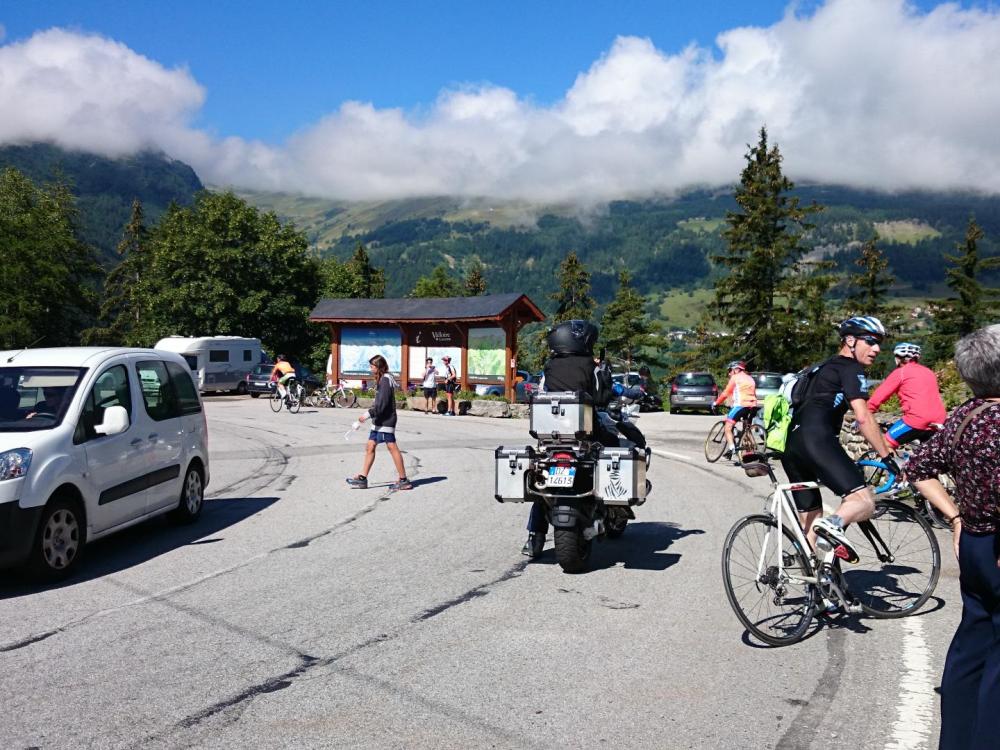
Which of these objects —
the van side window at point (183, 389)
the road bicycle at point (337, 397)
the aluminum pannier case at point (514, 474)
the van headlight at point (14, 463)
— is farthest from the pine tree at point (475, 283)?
the van headlight at point (14, 463)

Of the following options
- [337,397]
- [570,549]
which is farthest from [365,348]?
[570,549]

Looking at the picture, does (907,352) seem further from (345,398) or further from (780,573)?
(345,398)

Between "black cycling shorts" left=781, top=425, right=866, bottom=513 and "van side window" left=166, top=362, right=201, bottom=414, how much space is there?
6513 millimetres

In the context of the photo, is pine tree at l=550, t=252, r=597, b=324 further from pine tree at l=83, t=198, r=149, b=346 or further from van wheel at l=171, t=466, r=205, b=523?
van wheel at l=171, t=466, r=205, b=523

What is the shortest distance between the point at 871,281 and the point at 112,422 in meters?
64.9

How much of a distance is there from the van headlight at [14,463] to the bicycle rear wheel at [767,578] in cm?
516

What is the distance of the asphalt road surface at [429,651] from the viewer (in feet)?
13.6

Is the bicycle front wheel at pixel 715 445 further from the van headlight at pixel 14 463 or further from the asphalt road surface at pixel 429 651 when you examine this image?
the van headlight at pixel 14 463

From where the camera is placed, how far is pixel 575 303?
79062 millimetres

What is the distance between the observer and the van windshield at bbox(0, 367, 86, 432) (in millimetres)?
7363

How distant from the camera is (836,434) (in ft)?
19.3

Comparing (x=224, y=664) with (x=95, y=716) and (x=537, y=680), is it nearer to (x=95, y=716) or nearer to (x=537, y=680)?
(x=95, y=716)

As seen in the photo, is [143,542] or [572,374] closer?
[572,374]

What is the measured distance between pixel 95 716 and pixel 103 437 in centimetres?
402
